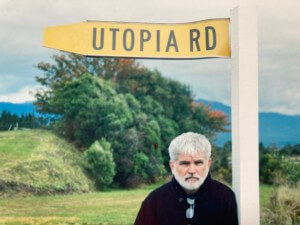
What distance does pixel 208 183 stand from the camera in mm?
1223

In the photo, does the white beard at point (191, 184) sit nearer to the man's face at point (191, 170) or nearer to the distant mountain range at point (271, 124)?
the man's face at point (191, 170)

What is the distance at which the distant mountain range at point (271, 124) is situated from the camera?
11.0ft

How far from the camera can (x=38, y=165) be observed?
3.46 metres

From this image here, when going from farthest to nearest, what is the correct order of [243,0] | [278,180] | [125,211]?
[278,180] < [125,211] < [243,0]

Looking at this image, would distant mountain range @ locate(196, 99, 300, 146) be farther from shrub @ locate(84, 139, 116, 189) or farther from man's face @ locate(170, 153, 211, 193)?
man's face @ locate(170, 153, 211, 193)

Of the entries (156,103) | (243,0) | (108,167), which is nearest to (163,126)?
(156,103)

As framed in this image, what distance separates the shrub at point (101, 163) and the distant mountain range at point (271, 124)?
0.51 meters

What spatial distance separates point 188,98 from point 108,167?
2.61 ft

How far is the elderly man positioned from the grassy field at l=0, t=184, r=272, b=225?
6.80 feet

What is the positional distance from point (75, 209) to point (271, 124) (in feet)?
4.87

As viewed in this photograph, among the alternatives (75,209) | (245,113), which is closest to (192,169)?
(245,113)

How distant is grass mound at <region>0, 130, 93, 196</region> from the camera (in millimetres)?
3367

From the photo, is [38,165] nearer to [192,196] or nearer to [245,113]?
[192,196]

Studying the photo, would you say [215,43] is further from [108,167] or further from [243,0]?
[108,167]
